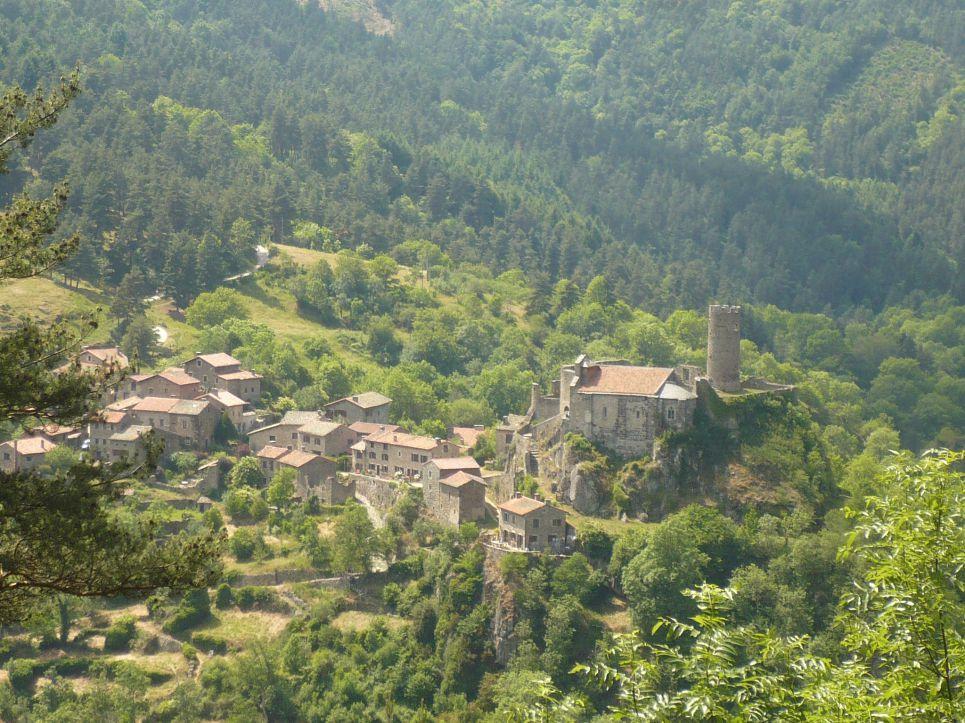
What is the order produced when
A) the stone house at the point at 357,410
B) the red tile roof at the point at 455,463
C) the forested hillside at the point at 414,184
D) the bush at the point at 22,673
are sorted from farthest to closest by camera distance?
the forested hillside at the point at 414,184 < the stone house at the point at 357,410 < the red tile roof at the point at 455,463 < the bush at the point at 22,673

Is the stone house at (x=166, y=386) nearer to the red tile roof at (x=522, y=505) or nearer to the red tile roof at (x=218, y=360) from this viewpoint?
the red tile roof at (x=218, y=360)

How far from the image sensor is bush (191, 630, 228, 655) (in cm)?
5775

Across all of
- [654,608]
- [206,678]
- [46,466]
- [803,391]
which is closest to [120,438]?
[46,466]

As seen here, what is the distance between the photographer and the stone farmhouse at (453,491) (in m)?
61.2

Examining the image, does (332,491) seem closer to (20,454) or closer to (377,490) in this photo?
(377,490)

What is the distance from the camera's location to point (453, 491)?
61438 millimetres

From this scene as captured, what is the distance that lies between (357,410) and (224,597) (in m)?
16.7

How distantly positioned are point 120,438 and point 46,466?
4.15 m

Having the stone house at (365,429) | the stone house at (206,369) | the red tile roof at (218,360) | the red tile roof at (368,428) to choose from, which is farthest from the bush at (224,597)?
the red tile roof at (218,360)

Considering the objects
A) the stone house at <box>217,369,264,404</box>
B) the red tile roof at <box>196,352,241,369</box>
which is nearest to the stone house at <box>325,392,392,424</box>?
the stone house at <box>217,369,264,404</box>

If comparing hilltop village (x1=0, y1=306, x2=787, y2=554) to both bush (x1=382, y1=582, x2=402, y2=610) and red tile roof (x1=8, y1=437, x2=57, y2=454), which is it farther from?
bush (x1=382, y1=582, x2=402, y2=610)

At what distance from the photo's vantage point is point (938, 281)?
16125 centimetres

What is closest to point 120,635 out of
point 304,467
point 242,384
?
point 304,467

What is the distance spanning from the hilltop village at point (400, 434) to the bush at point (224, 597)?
260 inches
